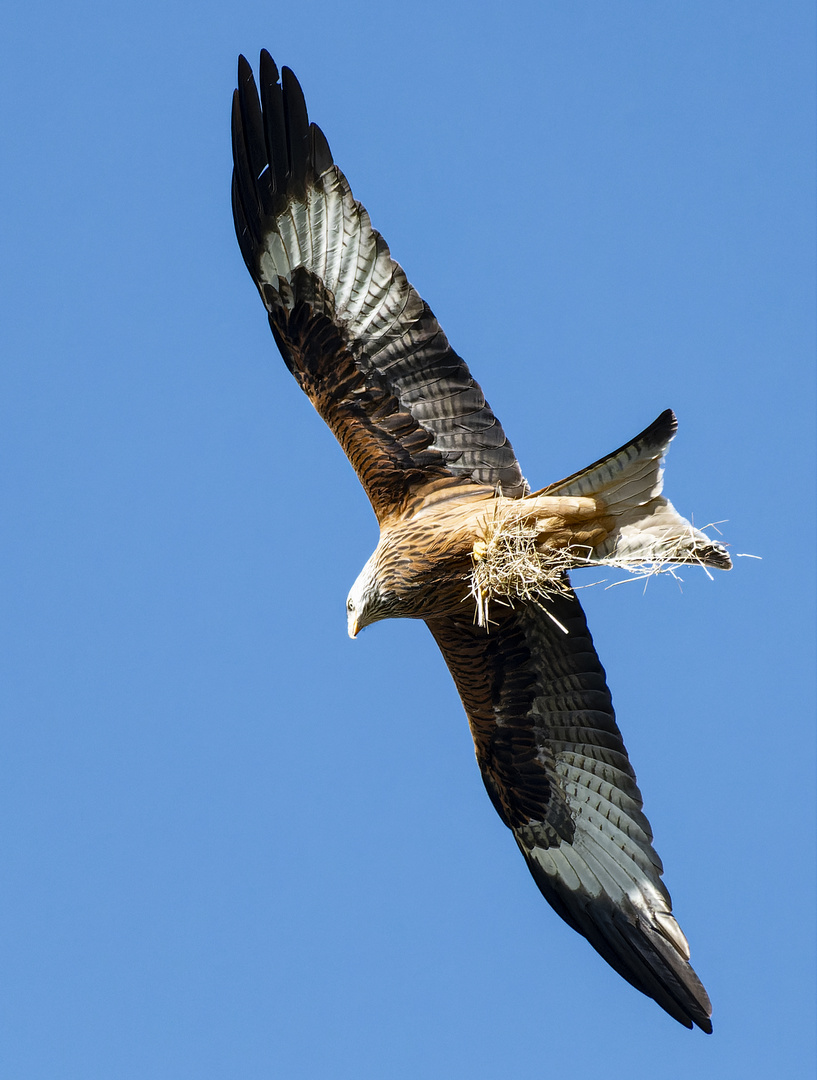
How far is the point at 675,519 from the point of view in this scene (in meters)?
6.80

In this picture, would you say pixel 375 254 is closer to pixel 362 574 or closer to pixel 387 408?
pixel 387 408

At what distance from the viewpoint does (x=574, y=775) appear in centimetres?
796

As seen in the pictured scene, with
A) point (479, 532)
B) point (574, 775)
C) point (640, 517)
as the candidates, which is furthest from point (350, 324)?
point (574, 775)

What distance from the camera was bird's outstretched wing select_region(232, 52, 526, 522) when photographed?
24.1ft

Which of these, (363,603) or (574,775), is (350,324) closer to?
(363,603)

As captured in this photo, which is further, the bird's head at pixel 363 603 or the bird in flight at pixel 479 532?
the bird's head at pixel 363 603

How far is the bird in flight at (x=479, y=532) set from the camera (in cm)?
690

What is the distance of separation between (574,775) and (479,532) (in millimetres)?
1818

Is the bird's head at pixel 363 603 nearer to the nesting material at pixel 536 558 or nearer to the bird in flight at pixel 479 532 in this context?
the bird in flight at pixel 479 532

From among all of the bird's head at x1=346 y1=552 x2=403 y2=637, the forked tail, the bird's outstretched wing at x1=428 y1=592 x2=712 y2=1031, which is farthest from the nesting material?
the bird's outstretched wing at x1=428 y1=592 x2=712 y2=1031

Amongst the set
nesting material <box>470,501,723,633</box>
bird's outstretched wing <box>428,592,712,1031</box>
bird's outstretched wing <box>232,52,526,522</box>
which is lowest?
bird's outstretched wing <box>428,592,712,1031</box>

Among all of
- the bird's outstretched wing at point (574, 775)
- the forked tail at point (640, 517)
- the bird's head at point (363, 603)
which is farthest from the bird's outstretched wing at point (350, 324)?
the bird's outstretched wing at point (574, 775)

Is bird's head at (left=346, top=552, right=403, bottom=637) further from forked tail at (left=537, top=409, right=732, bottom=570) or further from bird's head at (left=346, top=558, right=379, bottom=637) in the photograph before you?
forked tail at (left=537, top=409, right=732, bottom=570)

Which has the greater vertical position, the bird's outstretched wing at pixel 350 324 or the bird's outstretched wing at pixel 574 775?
the bird's outstretched wing at pixel 350 324
